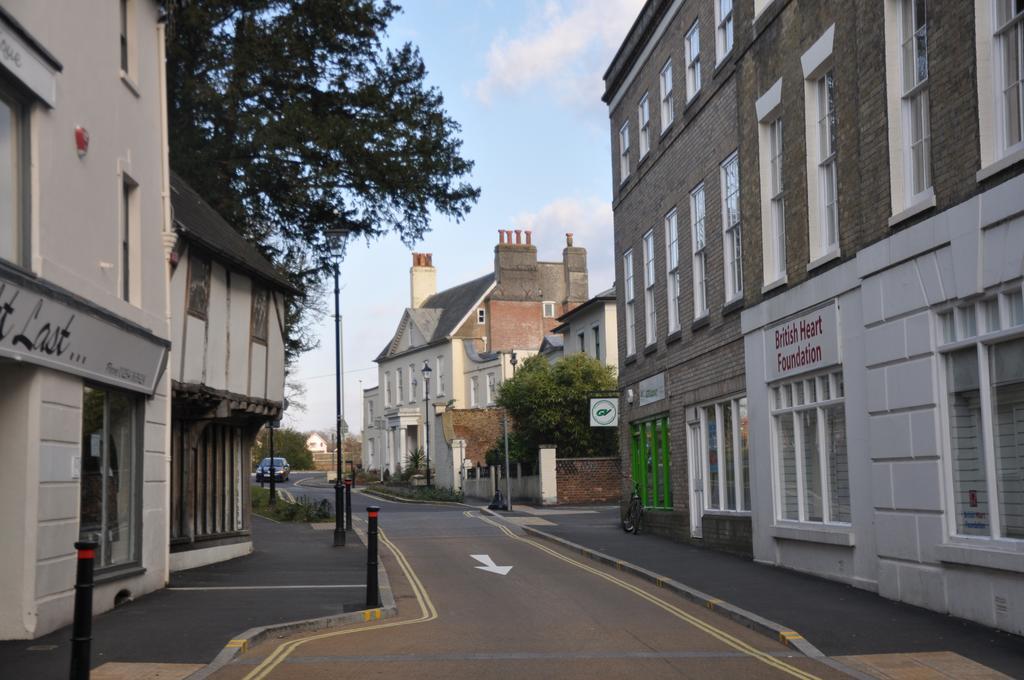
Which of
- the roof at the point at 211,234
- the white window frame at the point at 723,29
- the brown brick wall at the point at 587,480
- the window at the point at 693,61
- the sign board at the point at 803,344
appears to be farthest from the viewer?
the brown brick wall at the point at 587,480

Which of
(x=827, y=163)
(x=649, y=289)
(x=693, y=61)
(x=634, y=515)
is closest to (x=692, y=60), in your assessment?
(x=693, y=61)

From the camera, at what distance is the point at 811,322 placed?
16.5 m

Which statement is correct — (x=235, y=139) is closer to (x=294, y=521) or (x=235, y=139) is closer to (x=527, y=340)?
(x=294, y=521)

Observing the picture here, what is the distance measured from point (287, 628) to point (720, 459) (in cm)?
1142

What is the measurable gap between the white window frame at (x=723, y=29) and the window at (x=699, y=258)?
8.40 feet

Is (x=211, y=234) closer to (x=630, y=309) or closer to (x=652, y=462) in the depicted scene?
(x=630, y=309)

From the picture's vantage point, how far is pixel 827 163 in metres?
16.5

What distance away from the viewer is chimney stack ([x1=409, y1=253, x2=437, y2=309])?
273ft

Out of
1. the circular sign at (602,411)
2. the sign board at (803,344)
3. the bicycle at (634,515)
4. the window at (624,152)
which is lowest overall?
the bicycle at (634,515)

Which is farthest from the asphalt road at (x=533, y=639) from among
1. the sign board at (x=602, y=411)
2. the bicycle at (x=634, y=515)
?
the sign board at (x=602, y=411)

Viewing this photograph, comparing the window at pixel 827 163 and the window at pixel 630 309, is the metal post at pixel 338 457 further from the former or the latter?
the window at pixel 827 163

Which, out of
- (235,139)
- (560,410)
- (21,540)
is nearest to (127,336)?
(21,540)

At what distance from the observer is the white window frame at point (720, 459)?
20.5 meters

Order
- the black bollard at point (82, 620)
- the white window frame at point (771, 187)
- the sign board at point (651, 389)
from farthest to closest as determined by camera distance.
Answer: the sign board at point (651, 389), the white window frame at point (771, 187), the black bollard at point (82, 620)
